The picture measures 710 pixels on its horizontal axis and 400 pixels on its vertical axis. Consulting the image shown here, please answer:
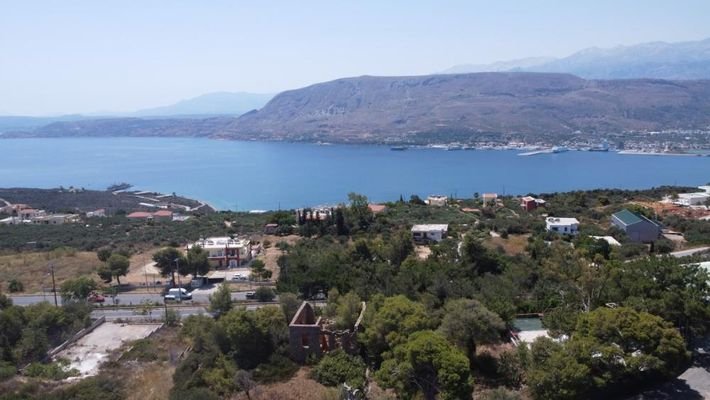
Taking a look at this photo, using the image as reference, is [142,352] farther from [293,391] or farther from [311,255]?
[311,255]

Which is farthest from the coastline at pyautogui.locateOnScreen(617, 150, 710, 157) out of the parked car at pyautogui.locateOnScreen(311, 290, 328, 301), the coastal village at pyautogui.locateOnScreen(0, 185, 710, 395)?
the parked car at pyautogui.locateOnScreen(311, 290, 328, 301)

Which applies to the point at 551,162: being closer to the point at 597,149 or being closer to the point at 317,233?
the point at 597,149

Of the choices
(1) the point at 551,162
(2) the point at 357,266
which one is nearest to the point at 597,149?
(1) the point at 551,162

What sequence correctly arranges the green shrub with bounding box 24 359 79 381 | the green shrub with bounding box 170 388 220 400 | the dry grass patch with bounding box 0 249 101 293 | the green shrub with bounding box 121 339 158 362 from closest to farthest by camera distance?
the green shrub with bounding box 170 388 220 400 → the green shrub with bounding box 24 359 79 381 → the green shrub with bounding box 121 339 158 362 → the dry grass patch with bounding box 0 249 101 293

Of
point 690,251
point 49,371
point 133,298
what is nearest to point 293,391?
point 49,371

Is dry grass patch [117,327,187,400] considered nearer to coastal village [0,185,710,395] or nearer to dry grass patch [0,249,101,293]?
coastal village [0,185,710,395]

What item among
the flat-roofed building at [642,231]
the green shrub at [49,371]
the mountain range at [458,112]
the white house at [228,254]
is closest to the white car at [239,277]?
the white house at [228,254]

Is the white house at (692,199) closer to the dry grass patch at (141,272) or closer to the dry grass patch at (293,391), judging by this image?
the dry grass patch at (141,272)
